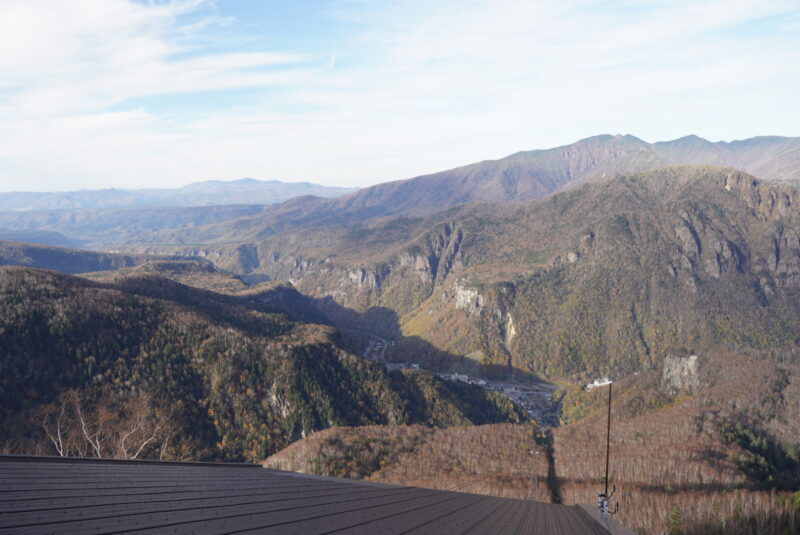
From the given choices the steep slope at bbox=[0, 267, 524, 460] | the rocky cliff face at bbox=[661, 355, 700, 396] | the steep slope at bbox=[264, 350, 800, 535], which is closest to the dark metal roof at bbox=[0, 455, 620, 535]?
the steep slope at bbox=[264, 350, 800, 535]

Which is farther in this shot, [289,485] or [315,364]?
[315,364]

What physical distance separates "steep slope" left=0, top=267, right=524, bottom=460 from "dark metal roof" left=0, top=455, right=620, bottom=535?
83.7 m

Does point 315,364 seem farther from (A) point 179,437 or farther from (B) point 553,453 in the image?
(B) point 553,453

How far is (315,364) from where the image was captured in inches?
6476

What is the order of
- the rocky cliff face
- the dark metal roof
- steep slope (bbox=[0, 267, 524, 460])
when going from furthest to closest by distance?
1. the rocky cliff face
2. steep slope (bbox=[0, 267, 524, 460])
3. the dark metal roof

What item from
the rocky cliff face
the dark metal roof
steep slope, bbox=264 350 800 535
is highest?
the dark metal roof

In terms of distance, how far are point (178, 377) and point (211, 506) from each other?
139 meters

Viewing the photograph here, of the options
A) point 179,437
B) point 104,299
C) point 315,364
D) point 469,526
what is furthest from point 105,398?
point 469,526

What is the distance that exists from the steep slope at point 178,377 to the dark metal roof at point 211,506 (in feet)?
275

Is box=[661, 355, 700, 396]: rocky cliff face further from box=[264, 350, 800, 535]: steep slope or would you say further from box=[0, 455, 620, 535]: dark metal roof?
box=[0, 455, 620, 535]: dark metal roof

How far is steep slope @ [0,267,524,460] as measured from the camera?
112000 millimetres

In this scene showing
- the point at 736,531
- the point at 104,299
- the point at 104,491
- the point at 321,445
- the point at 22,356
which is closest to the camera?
the point at 736,531

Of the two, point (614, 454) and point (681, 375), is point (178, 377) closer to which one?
point (614, 454)

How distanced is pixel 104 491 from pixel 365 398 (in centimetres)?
15367
